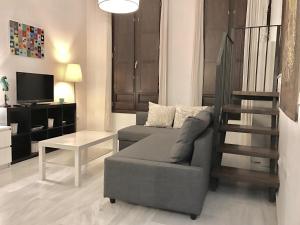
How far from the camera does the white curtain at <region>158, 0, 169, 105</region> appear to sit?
17.0 feet

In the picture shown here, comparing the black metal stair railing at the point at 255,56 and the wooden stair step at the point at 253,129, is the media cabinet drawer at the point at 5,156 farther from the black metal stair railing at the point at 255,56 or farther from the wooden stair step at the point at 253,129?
the black metal stair railing at the point at 255,56

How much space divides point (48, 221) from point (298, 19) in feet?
7.74

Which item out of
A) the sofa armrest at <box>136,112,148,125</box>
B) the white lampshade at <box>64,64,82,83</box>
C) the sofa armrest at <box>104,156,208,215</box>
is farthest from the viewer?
the white lampshade at <box>64,64,82,83</box>

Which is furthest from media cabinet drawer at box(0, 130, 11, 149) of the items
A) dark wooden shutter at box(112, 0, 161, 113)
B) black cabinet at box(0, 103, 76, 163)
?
dark wooden shutter at box(112, 0, 161, 113)

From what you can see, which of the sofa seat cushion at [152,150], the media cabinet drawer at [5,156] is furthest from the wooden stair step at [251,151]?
the media cabinet drawer at [5,156]

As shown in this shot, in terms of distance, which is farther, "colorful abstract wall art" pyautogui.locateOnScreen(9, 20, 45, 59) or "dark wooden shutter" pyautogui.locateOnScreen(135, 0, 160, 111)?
"dark wooden shutter" pyautogui.locateOnScreen(135, 0, 160, 111)

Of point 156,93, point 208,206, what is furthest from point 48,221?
point 156,93

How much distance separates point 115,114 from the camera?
589 cm

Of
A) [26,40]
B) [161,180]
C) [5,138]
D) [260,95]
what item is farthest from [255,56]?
[5,138]

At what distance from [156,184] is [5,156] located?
2301mm

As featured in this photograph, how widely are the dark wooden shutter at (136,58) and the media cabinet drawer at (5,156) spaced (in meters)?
2.67

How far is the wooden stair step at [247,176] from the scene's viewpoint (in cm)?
263

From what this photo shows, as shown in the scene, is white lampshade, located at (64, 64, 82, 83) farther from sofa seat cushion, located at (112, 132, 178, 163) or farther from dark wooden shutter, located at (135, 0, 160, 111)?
sofa seat cushion, located at (112, 132, 178, 163)

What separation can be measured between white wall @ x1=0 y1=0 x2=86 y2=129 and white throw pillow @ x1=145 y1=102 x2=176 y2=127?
1.93m
